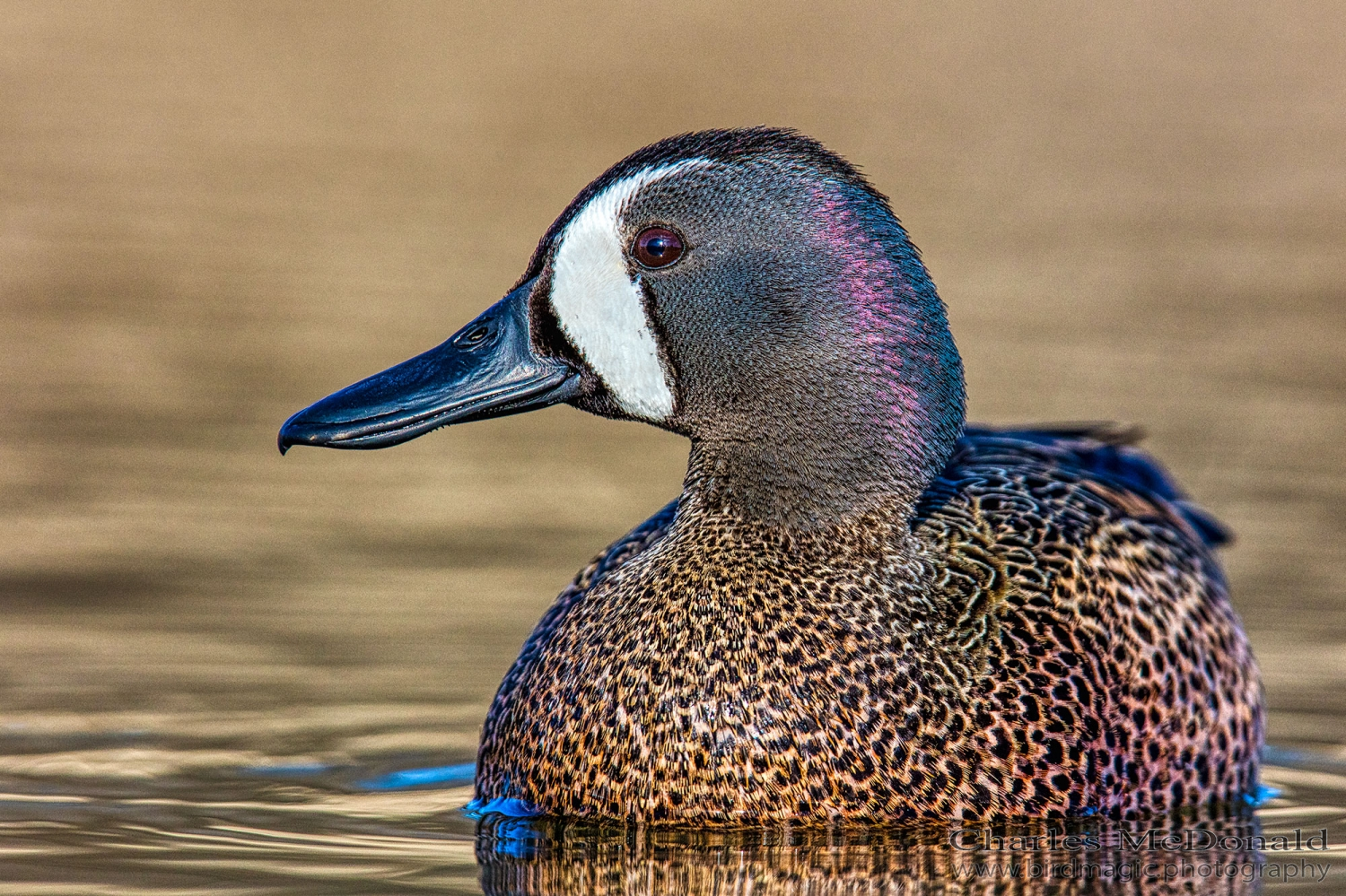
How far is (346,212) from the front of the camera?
1684 centimetres

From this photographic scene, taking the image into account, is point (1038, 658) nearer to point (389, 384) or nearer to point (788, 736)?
point (788, 736)

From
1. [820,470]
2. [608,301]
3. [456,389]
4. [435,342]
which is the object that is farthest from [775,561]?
[435,342]

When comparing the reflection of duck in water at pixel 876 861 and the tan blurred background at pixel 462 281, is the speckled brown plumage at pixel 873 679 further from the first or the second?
the tan blurred background at pixel 462 281

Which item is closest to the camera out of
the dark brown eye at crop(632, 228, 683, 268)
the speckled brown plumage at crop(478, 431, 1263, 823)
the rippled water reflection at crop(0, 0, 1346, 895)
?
the speckled brown plumage at crop(478, 431, 1263, 823)

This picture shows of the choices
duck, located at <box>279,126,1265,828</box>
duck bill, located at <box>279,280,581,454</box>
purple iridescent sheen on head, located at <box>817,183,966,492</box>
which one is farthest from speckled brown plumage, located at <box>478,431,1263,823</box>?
duck bill, located at <box>279,280,581,454</box>

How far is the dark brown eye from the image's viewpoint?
20.5 ft

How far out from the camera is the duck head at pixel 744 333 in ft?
20.3

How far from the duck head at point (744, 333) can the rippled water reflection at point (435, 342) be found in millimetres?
1063

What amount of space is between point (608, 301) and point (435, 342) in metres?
6.52

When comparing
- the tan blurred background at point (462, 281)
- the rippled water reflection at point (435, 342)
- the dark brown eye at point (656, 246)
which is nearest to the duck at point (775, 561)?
the dark brown eye at point (656, 246)

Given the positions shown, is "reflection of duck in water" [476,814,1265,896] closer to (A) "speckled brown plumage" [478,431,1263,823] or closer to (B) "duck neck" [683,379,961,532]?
(A) "speckled brown plumage" [478,431,1263,823]

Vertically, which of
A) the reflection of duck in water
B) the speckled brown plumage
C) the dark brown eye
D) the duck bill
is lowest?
the reflection of duck in water

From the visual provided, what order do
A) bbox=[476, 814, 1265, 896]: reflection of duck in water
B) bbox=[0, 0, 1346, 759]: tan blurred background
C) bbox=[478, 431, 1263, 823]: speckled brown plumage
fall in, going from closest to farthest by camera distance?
bbox=[476, 814, 1265, 896]: reflection of duck in water
bbox=[478, 431, 1263, 823]: speckled brown plumage
bbox=[0, 0, 1346, 759]: tan blurred background

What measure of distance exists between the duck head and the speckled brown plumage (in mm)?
231
